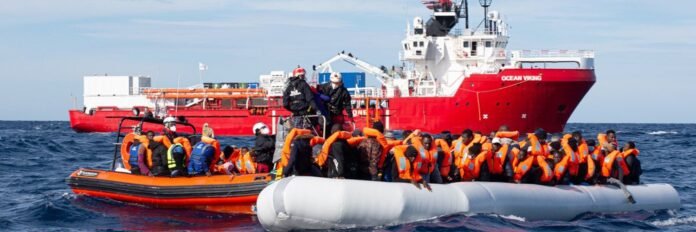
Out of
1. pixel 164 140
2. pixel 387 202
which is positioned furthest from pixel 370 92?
pixel 387 202

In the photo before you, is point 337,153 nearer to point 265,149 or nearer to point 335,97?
point 335,97

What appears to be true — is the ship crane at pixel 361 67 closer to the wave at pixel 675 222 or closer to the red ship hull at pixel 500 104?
the red ship hull at pixel 500 104

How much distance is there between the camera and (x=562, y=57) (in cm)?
5425

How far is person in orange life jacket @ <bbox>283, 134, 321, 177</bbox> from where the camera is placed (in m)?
16.2

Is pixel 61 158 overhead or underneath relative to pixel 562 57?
underneath

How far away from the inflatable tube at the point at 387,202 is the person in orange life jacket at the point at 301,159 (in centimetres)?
90

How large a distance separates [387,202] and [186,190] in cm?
417

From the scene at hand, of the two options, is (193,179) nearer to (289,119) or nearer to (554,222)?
(289,119)

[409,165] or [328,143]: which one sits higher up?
[328,143]

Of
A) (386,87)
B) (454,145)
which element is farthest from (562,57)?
(454,145)

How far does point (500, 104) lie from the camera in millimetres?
52969

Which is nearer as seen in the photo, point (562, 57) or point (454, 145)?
point (454, 145)

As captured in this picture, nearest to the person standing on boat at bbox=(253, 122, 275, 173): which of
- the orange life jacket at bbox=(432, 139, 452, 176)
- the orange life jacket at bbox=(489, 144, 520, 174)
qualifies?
the orange life jacket at bbox=(432, 139, 452, 176)

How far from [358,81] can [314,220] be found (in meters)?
44.3
